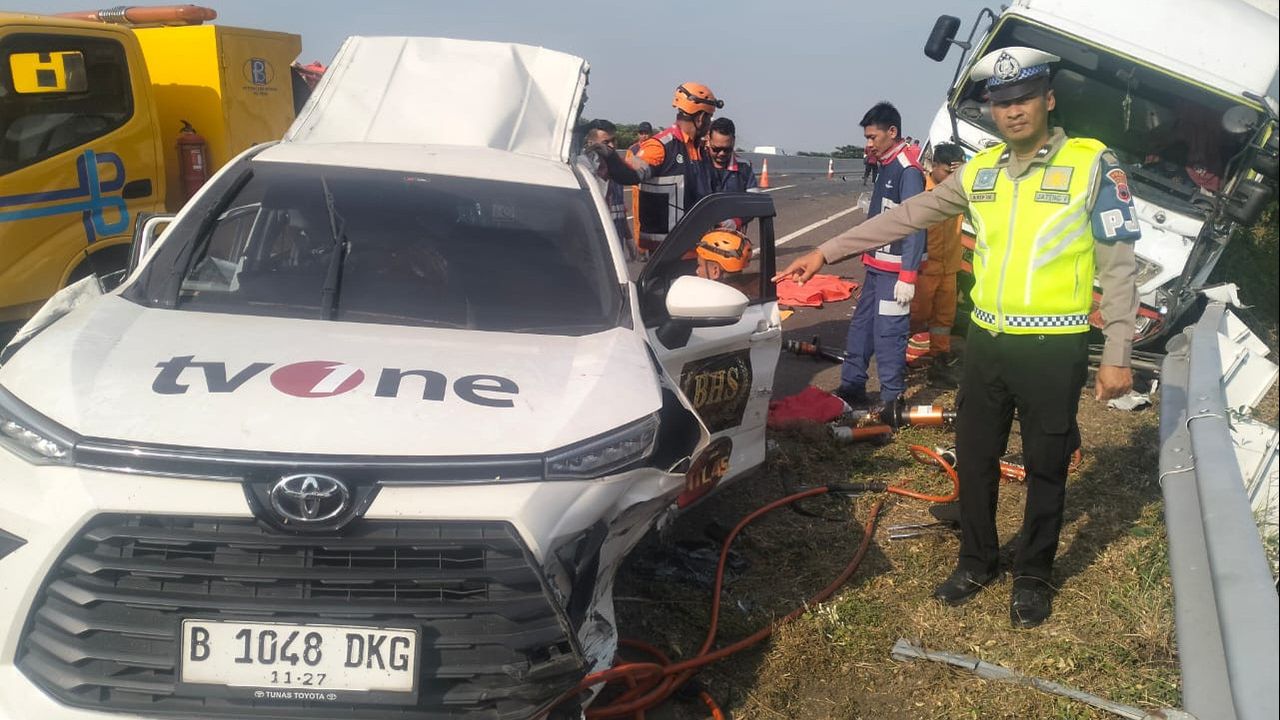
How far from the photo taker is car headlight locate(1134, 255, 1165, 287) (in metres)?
8.95

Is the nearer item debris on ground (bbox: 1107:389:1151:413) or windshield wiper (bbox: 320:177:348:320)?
windshield wiper (bbox: 320:177:348:320)

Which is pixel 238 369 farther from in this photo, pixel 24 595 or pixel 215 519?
pixel 24 595

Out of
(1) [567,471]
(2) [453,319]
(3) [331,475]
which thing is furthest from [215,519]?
(2) [453,319]

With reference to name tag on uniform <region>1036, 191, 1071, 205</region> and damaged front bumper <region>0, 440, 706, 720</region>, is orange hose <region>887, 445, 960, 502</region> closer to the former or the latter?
name tag on uniform <region>1036, 191, 1071, 205</region>

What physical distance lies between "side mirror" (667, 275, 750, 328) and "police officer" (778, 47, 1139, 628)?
425 mm

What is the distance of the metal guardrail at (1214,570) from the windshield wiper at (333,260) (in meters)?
2.64

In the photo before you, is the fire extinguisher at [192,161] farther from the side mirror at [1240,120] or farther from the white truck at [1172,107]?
the side mirror at [1240,120]

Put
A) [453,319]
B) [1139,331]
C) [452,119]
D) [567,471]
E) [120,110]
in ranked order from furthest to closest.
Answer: [1139,331]
[120,110]
[452,119]
[453,319]
[567,471]

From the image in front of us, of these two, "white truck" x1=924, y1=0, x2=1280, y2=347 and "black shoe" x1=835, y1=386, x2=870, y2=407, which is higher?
"white truck" x1=924, y1=0, x2=1280, y2=347

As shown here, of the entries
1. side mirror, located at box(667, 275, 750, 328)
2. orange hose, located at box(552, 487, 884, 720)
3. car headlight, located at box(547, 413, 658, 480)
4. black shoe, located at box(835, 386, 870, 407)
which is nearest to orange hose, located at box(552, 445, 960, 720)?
→ orange hose, located at box(552, 487, 884, 720)

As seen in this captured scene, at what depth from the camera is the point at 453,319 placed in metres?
3.76

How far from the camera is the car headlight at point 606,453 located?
2.91 metres

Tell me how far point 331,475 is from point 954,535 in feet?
11.1

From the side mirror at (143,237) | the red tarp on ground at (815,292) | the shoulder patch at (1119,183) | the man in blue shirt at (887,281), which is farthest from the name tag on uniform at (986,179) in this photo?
the red tarp on ground at (815,292)
